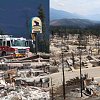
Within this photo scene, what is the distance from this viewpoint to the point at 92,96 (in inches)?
309

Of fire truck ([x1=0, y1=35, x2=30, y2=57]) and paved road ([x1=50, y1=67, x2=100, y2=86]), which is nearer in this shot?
fire truck ([x1=0, y1=35, x2=30, y2=57])

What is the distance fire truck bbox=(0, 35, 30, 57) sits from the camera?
27.8 ft

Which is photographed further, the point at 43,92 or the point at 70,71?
the point at 70,71

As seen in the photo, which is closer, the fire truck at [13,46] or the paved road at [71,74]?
the fire truck at [13,46]

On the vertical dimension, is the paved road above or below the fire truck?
below

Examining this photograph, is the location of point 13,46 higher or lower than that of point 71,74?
higher

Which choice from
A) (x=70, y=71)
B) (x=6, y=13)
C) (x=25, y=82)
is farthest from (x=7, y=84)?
(x=70, y=71)

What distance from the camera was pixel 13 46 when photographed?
875 centimetres

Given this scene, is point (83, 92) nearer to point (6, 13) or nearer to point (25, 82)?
point (25, 82)

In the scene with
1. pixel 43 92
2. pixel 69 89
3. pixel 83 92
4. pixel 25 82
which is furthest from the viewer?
pixel 69 89

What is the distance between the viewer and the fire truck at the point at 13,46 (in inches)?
334

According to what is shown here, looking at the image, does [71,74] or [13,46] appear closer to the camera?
[13,46]

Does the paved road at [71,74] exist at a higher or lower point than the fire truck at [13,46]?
lower

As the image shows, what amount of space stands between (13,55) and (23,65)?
487 mm
